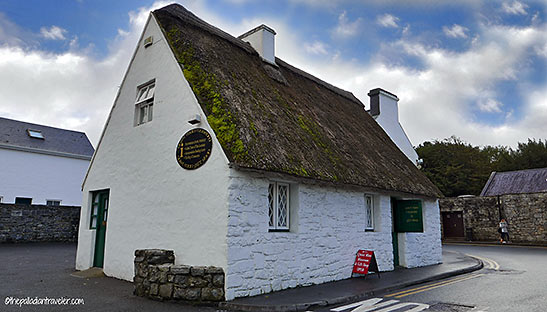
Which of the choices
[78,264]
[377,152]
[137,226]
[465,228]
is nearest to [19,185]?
[78,264]

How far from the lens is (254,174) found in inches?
301

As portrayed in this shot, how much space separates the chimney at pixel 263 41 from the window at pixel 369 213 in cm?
536

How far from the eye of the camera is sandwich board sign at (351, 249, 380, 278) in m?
9.73

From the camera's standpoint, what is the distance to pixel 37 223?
62.7ft

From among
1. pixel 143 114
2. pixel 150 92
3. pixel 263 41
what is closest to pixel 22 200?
pixel 143 114

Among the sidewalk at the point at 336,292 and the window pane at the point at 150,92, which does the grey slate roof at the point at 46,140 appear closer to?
the window pane at the point at 150,92

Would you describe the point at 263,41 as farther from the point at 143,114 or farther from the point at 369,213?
the point at 369,213

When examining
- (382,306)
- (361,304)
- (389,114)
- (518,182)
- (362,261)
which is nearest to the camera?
(382,306)

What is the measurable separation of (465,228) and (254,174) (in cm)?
2602

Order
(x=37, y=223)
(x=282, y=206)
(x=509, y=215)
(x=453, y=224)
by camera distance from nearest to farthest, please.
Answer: (x=282, y=206) → (x=37, y=223) → (x=509, y=215) → (x=453, y=224)

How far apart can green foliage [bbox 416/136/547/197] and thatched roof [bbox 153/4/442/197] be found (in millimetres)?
34473

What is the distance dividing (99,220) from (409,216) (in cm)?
937

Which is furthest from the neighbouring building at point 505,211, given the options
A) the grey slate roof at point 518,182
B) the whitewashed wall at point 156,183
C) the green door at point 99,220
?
the green door at point 99,220

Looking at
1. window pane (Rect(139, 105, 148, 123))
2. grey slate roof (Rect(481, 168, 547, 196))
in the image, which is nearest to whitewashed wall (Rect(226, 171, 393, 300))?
window pane (Rect(139, 105, 148, 123))
